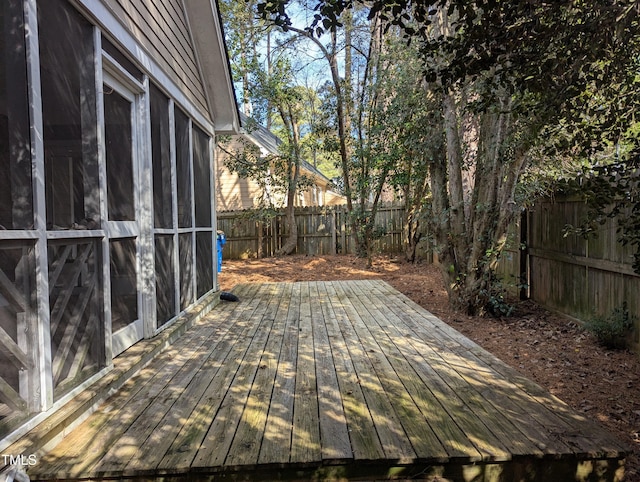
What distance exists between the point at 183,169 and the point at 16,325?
10.4 feet

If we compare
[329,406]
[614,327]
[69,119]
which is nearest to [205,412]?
[329,406]

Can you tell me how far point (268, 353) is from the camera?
11.9ft

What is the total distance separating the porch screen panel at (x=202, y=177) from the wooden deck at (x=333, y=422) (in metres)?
2.38

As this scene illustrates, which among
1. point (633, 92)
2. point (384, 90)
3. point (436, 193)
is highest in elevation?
point (384, 90)

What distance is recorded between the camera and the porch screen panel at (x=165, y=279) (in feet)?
12.9

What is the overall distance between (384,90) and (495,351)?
6.71 meters

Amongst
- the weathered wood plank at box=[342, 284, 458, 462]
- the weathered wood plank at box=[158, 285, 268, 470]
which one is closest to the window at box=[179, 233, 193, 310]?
the weathered wood plank at box=[158, 285, 268, 470]

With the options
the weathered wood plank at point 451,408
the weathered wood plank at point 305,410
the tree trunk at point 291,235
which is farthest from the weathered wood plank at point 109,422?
the tree trunk at point 291,235

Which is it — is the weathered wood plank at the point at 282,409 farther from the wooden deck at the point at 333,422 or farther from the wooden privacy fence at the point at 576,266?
the wooden privacy fence at the point at 576,266

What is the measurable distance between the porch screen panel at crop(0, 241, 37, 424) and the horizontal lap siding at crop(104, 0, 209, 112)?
195cm

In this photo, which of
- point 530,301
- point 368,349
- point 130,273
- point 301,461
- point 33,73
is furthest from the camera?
point 530,301

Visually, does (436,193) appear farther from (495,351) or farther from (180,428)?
(180,428)

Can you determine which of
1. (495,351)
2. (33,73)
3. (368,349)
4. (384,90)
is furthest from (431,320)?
(384,90)

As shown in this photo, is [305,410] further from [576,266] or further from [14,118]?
[576,266]
